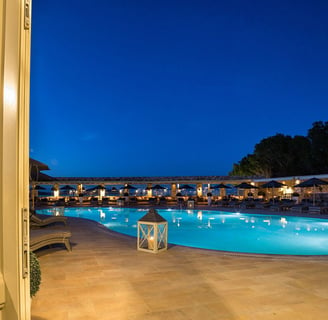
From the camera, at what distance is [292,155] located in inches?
1314

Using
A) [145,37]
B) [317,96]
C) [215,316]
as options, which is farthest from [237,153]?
[215,316]

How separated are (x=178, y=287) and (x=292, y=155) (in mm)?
33607

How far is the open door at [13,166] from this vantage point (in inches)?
40.6

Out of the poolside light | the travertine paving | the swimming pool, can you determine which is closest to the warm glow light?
the travertine paving

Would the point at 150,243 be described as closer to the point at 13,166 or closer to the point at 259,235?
the point at 13,166

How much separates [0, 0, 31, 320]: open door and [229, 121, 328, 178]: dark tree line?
107ft

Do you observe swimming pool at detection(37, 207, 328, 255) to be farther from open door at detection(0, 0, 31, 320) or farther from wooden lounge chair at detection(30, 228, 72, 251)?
open door at detection(0, 0, 31, 320)

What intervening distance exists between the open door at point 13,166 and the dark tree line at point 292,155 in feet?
107

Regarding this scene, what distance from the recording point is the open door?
3.39 feet

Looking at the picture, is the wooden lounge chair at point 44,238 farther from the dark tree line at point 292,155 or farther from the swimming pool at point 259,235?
the dark tree line at point 292,155

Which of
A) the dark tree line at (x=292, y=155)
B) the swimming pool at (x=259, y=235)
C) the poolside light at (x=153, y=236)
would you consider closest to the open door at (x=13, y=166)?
the poolside light at (x=153, y=236)

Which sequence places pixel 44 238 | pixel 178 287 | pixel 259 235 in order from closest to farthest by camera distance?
pixel 178 287
pixel 44 238
pixel 259 235

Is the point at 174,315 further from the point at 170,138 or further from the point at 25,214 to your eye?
the point at 170,138

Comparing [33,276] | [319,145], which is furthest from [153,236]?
[319,145]
